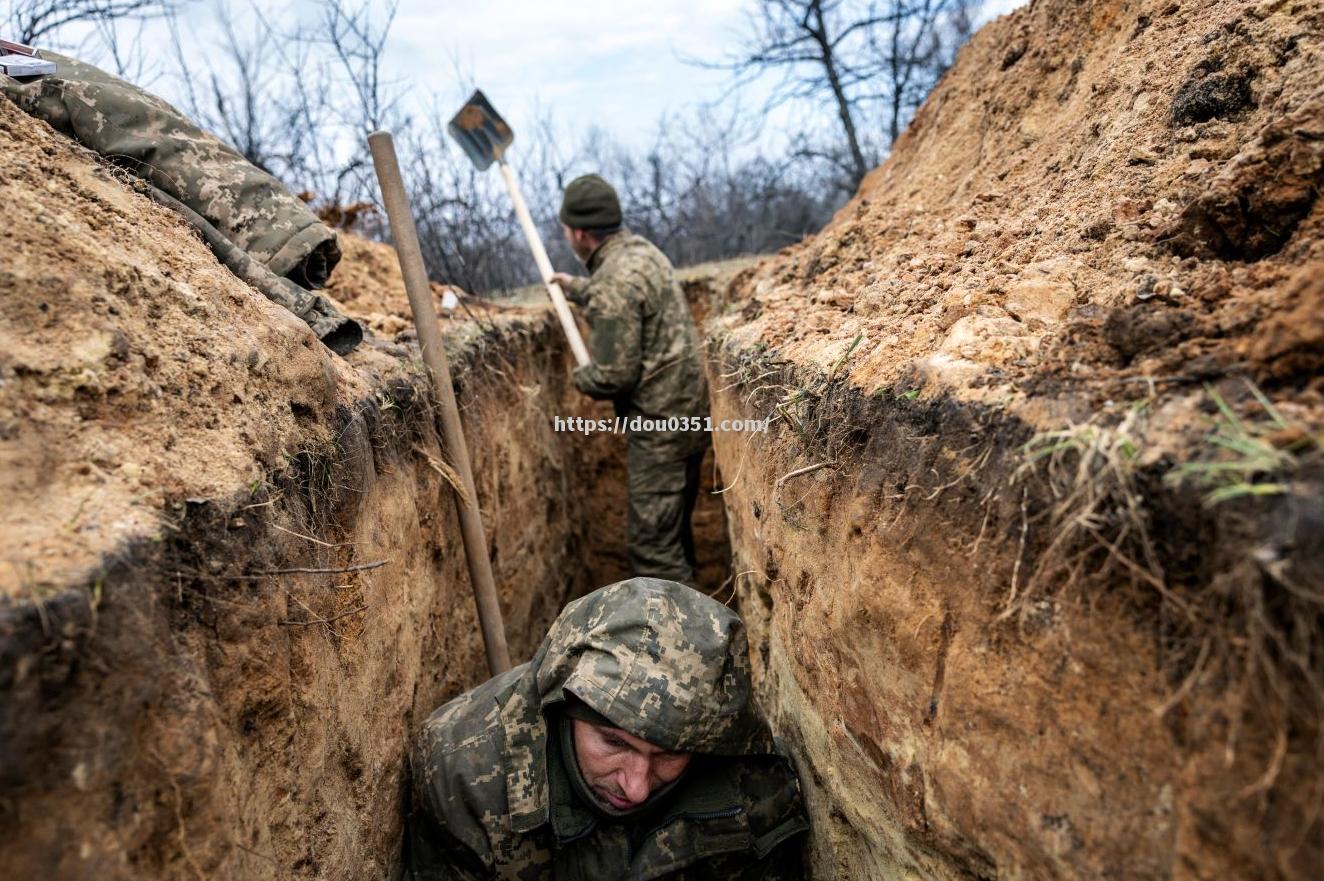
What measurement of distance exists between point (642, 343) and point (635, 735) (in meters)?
2.97

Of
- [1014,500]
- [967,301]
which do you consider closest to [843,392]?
[967,301]

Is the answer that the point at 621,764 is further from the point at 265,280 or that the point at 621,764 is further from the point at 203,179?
the point at 203,179

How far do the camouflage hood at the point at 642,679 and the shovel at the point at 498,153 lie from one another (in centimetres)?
268

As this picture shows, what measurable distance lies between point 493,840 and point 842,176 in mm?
10941

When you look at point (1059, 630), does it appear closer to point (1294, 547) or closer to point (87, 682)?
point (1294, 547)

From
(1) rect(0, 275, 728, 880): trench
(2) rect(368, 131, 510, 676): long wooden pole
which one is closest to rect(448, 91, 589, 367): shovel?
(2) rect(368, 131, 510, 676): long wooden pole

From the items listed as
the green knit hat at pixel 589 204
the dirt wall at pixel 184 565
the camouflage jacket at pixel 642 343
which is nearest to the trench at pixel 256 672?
the dirt wall at pixel 184 565

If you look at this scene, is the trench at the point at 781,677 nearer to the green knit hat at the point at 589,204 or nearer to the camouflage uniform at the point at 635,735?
the camouflage uniform at the point at 635,735

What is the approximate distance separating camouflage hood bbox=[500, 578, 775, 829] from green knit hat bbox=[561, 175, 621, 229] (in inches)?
115

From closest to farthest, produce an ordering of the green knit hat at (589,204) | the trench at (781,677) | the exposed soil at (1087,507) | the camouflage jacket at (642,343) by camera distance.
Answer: the exposed soil at (1087,507), the trench at (781,677), the camouflage jacket at (642,343), the green knit hat at (589,204)

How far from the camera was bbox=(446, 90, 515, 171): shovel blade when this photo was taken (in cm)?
470

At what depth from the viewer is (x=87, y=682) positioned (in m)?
1.12

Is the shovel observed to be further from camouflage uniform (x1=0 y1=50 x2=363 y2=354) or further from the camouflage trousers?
camouflage uniform (x1=0 y1=50 x2=363 y2=354)

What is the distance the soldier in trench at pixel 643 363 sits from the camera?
4.33 meters
